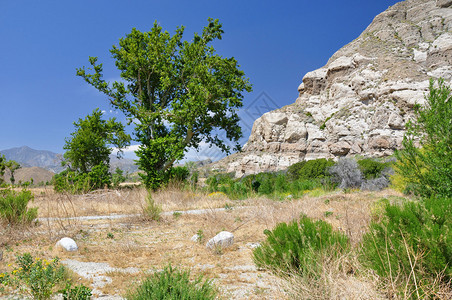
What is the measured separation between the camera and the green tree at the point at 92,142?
15852 mm

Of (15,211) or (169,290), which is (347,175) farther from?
(169,290)

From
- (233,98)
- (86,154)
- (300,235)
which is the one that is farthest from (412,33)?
(300,235)

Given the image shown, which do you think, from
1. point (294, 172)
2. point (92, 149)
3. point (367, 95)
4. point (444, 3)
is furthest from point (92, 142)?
point (444, 3)

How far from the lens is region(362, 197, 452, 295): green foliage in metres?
2.24

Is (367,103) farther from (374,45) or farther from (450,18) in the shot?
(450,18)

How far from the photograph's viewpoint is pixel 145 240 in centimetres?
550

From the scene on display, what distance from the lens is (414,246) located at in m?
2.45

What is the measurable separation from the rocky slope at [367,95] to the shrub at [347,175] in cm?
2108

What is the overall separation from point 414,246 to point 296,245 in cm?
127

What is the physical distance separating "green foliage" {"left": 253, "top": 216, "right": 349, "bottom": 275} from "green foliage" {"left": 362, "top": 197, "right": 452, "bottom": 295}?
0.38m

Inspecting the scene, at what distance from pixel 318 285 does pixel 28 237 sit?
5.40 meters

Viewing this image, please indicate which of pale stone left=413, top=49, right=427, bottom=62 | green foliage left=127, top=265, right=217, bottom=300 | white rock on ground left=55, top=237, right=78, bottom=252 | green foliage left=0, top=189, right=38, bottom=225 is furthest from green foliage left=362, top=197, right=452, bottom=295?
pale stone left=413, top=49, right=427, bottom=62

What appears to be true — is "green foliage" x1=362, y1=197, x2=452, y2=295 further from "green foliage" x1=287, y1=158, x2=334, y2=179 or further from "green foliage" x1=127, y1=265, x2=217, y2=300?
"green foliage" x1=287, y1=158, x2=334, y2=179

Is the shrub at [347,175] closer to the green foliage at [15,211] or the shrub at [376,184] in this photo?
the shrub at [376,184]
